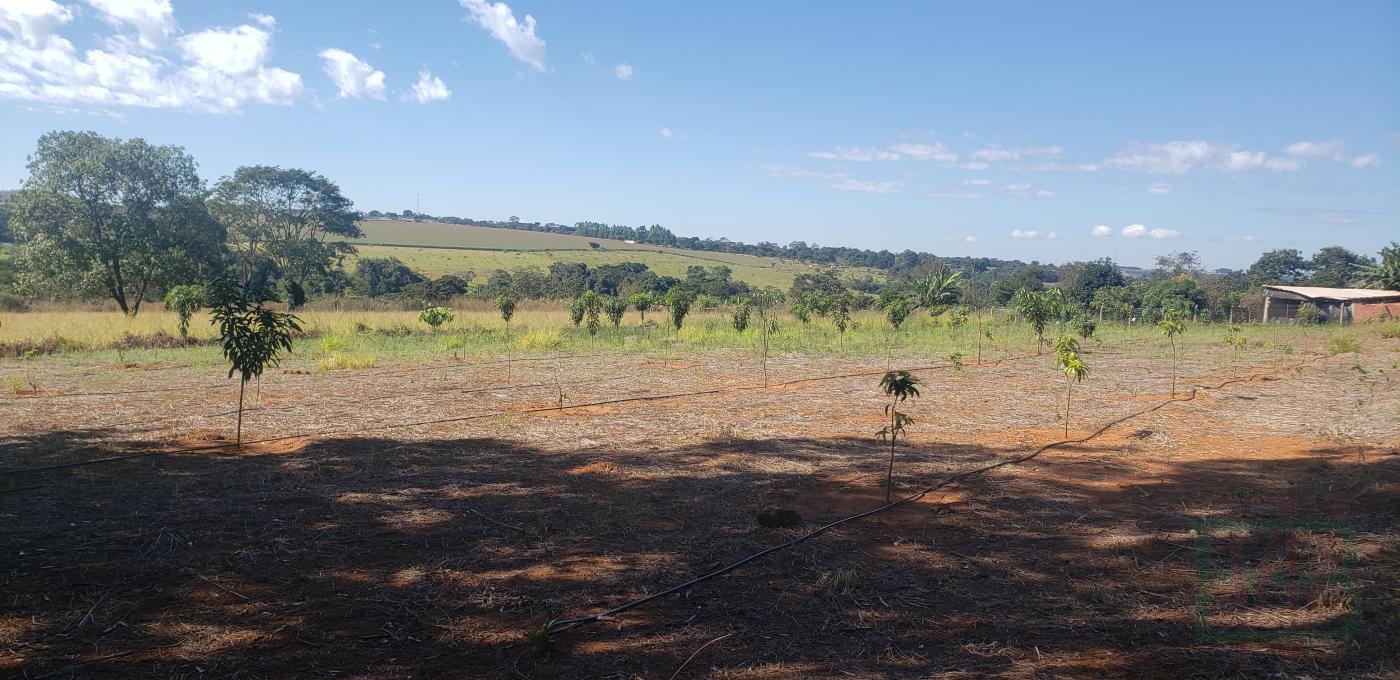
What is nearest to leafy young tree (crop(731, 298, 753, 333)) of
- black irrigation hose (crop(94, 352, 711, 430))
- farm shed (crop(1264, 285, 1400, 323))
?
black irrigation hose (crop(94, 352, 711, 430))

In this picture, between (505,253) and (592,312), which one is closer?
(592,312)

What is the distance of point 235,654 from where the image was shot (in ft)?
10.9

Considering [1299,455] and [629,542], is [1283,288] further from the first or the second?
[629,542]

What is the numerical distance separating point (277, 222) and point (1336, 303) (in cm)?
5048

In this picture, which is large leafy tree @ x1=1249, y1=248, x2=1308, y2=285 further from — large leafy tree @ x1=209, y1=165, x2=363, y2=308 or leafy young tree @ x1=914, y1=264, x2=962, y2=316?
large leafy tree @ x1=209, y1=165, x2=363, y2=308

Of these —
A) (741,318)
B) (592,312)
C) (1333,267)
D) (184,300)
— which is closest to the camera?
(184,300)

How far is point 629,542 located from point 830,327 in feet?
71.3

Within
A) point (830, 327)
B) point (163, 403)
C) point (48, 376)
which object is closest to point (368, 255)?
point (830, 327)

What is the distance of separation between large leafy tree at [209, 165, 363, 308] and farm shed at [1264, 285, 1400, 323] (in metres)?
45.3

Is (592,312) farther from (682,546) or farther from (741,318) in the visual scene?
A: (682,546)

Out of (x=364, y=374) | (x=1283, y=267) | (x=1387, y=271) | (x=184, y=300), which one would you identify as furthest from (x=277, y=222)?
(x=1283, y=267)

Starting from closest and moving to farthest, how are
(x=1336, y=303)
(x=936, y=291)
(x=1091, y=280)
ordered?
(x=1336, y=303)
(x=936, y=291)
(x=1091, y=280)

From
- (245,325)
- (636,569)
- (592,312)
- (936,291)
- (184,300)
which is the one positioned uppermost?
(936,291)

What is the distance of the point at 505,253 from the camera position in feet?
211
